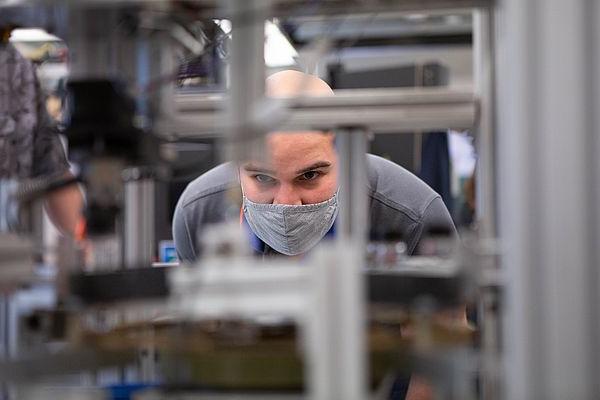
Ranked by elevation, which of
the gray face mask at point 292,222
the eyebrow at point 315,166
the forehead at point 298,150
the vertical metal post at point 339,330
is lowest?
the vertical metal post at point 339,330

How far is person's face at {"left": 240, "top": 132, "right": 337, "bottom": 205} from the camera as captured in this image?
2.49m

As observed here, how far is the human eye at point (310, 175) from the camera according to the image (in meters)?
2.53

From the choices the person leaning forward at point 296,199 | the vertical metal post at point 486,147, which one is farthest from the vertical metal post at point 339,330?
the person leaning forward at point 296,199

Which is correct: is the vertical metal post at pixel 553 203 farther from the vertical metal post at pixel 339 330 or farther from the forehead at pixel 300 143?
the forehead at pixel 300 143

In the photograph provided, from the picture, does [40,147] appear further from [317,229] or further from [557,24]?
[557,24]

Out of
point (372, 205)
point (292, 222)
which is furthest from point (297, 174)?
point (372, 205)

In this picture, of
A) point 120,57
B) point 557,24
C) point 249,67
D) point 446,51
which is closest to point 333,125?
point 120,57

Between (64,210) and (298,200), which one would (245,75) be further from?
(298,200)

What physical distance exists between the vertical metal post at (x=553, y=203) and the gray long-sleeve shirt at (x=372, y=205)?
1.73 m

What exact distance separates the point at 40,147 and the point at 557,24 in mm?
1377

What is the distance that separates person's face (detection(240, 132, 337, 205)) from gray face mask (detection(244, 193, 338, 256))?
2 centimetres

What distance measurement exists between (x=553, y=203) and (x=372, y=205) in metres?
1.85

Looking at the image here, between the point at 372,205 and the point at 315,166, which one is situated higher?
the point at 315,166

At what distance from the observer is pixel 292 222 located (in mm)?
2607
